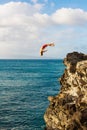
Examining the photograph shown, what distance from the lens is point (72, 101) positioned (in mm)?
57875

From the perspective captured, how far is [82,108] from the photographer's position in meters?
54.3

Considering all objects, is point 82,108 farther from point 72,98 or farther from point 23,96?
point 23,96

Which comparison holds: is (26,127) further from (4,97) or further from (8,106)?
(4,97)

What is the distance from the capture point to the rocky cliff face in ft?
173

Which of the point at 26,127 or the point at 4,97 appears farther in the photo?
the point at 4,97

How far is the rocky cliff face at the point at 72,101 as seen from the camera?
2077 inches

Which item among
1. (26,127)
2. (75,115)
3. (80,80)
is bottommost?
(26,127)

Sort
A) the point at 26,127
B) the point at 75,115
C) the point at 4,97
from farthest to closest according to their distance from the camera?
the point at 4,97
the point at 26,127
the point at 75,115

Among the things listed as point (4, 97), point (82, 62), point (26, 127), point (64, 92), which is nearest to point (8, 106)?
point (4, 97)

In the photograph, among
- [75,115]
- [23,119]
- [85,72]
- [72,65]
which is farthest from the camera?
[23,119]

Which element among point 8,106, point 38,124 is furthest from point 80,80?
point 8,106

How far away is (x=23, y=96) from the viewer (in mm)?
104188

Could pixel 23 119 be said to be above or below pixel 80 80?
below

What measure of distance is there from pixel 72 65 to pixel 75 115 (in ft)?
41.1
